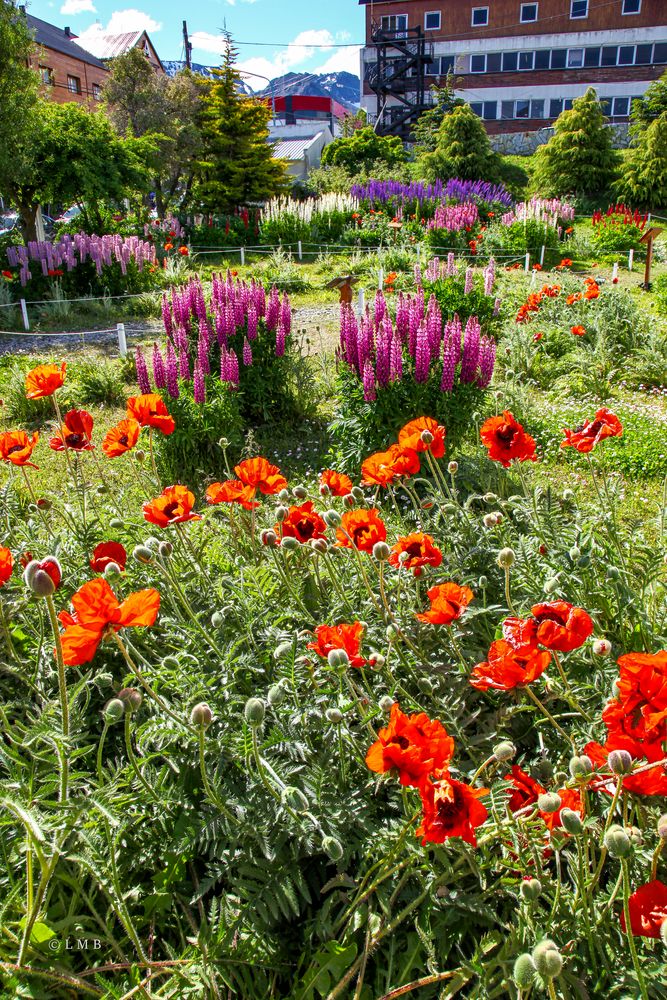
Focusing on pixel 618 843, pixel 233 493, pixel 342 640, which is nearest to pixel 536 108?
pixel 233 493

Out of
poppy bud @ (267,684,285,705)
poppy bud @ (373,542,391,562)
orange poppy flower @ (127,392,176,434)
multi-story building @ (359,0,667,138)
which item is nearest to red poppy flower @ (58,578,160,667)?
poppy bud @ (267,684,285,705)

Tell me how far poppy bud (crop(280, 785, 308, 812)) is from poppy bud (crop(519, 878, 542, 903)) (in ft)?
1.56

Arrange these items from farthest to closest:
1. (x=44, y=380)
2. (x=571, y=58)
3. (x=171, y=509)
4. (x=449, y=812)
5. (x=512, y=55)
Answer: (x=512, y=55), (x=571, y=58), (x=44, y=380), (x=171, y=509), (x=449, y=812)

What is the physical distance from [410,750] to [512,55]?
3989 centimetres

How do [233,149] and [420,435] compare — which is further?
[233,149]

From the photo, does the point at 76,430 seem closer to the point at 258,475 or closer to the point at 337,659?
the point at 258,475

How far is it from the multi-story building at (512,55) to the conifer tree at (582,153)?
12.6m

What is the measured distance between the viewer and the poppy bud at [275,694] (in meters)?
1.72

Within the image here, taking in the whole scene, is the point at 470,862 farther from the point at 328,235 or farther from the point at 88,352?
the point at 328,235

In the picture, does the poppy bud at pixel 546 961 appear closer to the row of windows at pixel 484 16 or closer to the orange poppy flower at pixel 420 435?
the orange poppy flower at pixel 420 435

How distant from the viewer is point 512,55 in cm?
3331

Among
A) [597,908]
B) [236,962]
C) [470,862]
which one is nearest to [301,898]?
[236,962]

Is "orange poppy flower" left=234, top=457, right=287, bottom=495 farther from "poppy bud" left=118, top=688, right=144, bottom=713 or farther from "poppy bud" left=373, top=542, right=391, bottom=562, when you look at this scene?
"poppy bud" left=118, top=688, right=144, bottom=713

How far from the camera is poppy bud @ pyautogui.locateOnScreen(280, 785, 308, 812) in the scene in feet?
5.07
